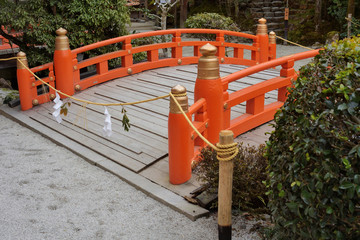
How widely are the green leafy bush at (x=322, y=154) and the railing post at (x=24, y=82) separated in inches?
220

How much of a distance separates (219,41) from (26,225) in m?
6.99

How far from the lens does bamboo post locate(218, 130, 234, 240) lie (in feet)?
11.8

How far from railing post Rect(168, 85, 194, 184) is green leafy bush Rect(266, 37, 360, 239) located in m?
1.70

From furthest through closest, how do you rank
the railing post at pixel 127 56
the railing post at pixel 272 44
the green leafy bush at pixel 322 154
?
the railing post at pixel 272 44 → the railing post at pixel 127 56 → the green leafy bush at pixel 322 154

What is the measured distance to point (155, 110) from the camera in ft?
23.8

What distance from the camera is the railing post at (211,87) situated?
16.8ft

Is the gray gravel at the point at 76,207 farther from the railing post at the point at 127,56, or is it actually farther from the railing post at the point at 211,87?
the railing post at the point at 127,56

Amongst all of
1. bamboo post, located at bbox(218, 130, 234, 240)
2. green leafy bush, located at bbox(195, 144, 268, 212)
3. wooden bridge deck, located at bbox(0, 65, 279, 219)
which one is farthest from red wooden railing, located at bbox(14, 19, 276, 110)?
bamboo post, located at bbox(218, 130, 234, 240)

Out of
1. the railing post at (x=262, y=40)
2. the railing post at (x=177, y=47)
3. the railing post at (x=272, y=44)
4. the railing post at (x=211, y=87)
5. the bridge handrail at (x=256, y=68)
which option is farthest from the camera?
the railing post at (x=272, y=44)

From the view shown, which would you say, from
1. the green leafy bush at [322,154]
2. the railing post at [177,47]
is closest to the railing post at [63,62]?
the railing post at [177,47]

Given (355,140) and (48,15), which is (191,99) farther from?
(355,140)

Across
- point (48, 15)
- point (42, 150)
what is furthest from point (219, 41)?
point (42, 150)

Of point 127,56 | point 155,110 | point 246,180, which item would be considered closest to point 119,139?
point 155,110

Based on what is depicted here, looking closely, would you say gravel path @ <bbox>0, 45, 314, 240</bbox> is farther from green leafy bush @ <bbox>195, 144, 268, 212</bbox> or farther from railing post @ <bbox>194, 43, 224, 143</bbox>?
railing post @ <bbox>194, 43, 224, 143</bbox>
